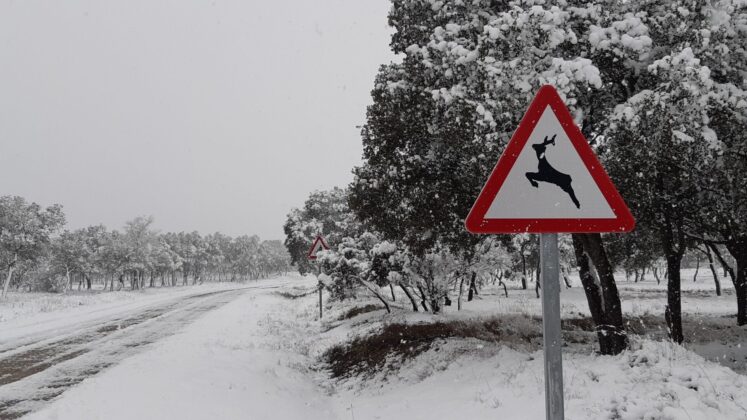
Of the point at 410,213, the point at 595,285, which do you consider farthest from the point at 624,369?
the point at 410,213

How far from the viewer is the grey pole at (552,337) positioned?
215cm

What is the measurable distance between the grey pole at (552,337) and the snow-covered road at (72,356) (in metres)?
5.82

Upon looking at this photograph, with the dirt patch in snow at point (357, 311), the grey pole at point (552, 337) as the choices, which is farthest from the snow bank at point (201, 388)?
the dirt patch in snow at point (357, 311)

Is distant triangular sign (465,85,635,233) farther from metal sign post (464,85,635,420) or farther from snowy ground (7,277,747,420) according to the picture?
snowy ground (7,277,747,420)

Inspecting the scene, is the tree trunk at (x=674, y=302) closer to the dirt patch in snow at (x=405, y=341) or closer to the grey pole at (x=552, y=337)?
the dirt patch in snow at (x=405, y=341)

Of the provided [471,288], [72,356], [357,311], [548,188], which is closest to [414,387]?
[548,188]

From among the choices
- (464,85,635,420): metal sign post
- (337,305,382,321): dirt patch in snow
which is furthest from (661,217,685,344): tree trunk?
(337,305,382,321): dirt patch in snow

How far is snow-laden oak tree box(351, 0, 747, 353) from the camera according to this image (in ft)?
18.3

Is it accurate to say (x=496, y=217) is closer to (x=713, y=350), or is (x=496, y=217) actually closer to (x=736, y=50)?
(x=736, y=50)

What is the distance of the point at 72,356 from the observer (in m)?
10.2

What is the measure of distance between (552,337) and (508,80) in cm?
424

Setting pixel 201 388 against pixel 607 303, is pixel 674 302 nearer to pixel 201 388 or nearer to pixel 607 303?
pixel 607 303

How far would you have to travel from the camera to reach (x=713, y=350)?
11.0 m

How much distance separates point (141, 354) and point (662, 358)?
10184 millimetres
